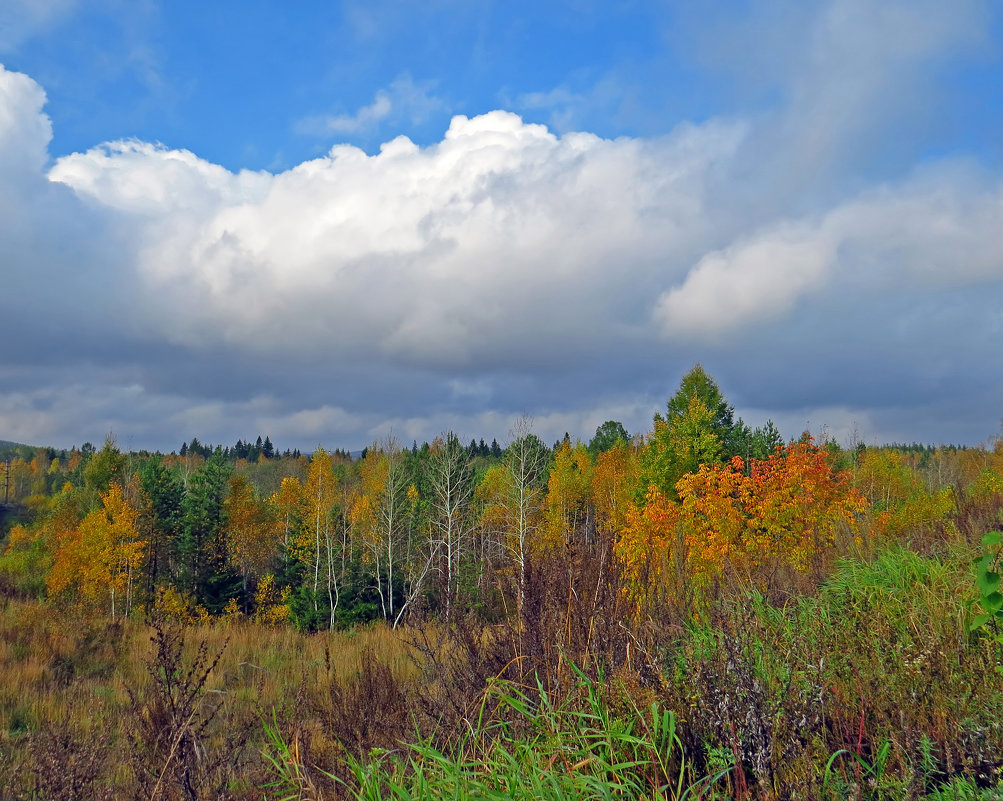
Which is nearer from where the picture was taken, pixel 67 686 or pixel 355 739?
pixel 355 739

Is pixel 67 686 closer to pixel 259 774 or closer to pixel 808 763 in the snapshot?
pixel 259 774

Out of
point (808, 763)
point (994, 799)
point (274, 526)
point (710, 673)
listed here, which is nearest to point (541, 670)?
point (710, 673)

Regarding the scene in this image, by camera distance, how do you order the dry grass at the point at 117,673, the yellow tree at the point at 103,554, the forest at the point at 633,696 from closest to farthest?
1. the forest at the point at 633,696
2. the dry grass at the point at 117,673
3. the yellow tree at the point at 103,554

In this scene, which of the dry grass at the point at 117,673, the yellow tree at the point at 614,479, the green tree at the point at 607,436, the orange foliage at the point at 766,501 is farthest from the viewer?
the green tree at the point at 607,436

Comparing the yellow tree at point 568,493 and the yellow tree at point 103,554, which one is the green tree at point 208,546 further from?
the yellow tree at point 568,493

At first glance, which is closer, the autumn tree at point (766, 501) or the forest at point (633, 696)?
the forest at point (633, 696)

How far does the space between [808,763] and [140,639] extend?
21.0m

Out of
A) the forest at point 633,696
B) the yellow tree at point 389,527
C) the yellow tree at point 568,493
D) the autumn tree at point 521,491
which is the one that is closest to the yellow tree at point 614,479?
the yellow tree at point 568,493

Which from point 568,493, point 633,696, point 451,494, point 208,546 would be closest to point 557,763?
point 633,696

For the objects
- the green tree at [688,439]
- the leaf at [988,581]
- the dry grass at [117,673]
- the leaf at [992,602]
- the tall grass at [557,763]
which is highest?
the green tree at [688,439]

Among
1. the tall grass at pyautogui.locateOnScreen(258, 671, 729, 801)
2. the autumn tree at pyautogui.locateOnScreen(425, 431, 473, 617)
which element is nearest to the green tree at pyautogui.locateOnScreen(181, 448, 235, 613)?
the autumn tree at pyautogui.locateOnScreen(425, 431, 473, 617)

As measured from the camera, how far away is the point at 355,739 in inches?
149

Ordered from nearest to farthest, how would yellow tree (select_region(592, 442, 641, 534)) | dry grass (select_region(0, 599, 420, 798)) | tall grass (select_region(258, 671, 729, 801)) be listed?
tall grass (select_region(258, 671, 729, 801))
dry grass (select_region(0, 599, 420, 798))
yellow tree (select_region(592, 442, 641, 534))

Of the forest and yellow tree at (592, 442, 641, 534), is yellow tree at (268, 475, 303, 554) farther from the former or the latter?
the forest
